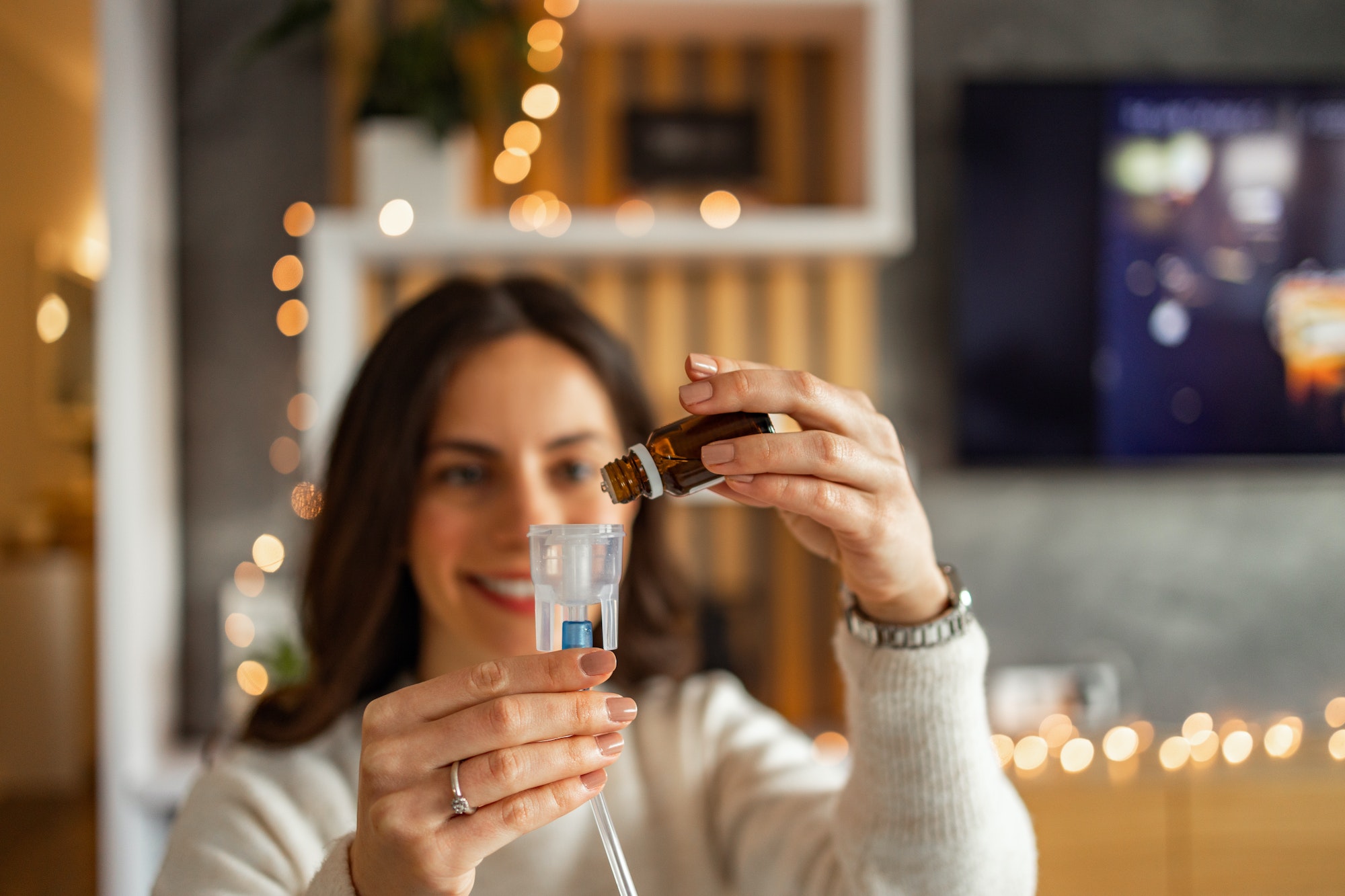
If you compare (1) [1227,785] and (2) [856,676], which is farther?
(1) [1227,785]

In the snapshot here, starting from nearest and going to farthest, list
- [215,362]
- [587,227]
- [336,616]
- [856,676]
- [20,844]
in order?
1. [856,676]
2. [336,616]
3. [20,844]
4. [587,227]
5. [215,362]

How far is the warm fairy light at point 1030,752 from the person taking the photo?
1843 mm

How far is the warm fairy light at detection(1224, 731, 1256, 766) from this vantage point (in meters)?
1.92

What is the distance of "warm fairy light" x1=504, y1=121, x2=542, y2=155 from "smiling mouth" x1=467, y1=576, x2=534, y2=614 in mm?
1409

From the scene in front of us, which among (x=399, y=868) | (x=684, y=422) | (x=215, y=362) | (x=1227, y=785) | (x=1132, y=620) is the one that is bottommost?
(x=1227, y=785)

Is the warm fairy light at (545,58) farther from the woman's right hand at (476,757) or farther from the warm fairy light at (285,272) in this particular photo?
the woman's right hand at (476,757)

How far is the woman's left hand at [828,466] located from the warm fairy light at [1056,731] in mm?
1471

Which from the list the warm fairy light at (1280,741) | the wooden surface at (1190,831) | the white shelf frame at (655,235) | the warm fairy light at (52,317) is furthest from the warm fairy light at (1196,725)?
the warm fairy light at (52,317)

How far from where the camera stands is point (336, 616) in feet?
3.16

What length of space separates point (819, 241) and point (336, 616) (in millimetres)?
1185

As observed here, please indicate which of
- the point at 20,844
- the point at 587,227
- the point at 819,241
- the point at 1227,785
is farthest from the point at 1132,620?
the point at 20,844

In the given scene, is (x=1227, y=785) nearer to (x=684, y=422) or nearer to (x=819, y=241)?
(x=819, y=241)

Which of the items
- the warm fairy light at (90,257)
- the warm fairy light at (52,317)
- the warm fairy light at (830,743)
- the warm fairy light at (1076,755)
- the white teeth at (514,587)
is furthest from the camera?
the warm fairy light at (830,743)

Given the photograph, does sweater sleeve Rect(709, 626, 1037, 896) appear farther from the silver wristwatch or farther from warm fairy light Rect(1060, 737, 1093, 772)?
warm fairy light Rect(1060, 737, 1093, 772)
